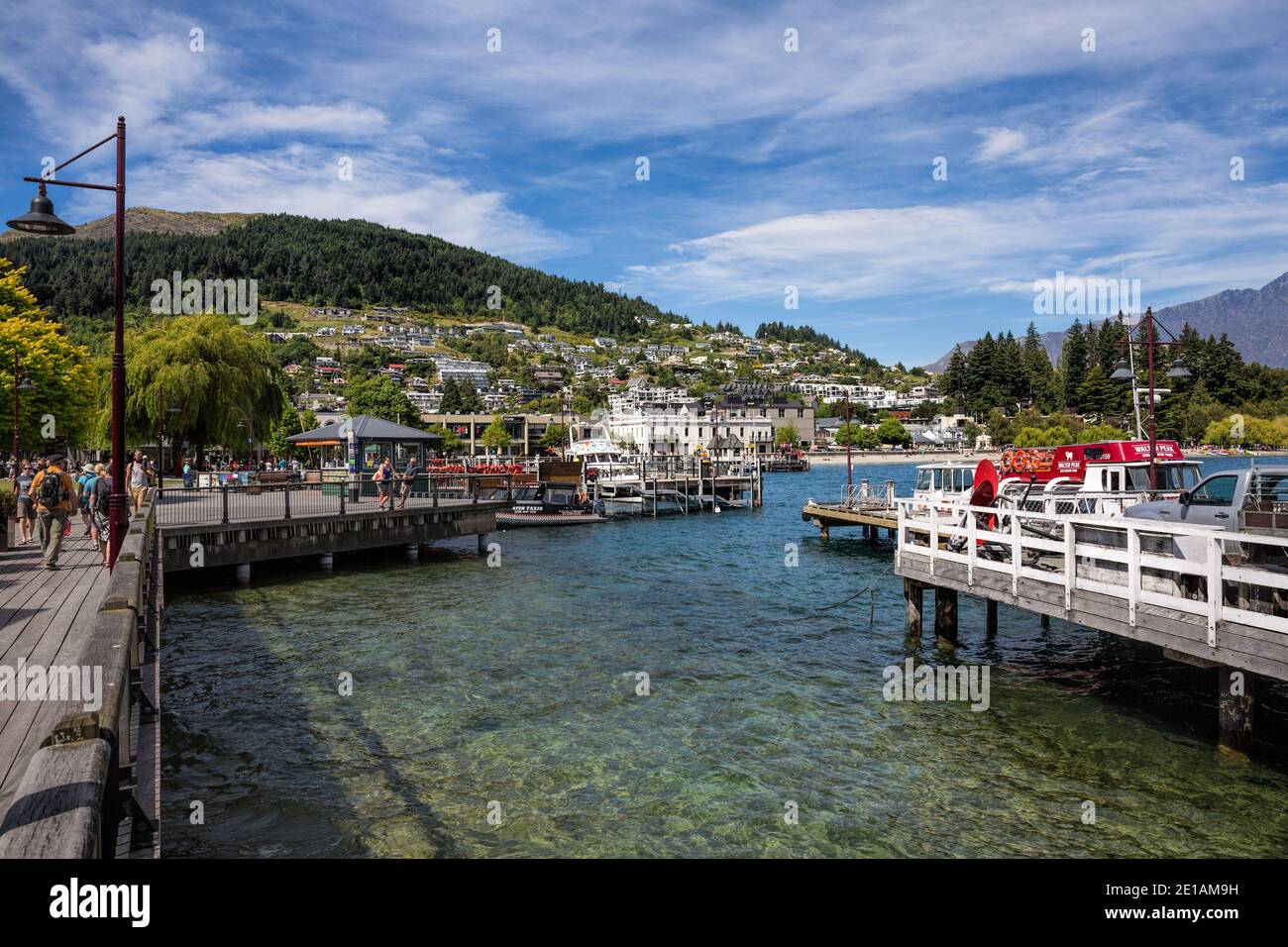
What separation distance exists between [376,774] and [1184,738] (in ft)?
39.3

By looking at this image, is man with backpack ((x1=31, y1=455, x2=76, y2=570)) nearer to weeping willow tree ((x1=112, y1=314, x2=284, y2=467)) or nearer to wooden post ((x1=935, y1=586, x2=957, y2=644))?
wooden post ((x1=935, y1=586, x2=957, y2=644))

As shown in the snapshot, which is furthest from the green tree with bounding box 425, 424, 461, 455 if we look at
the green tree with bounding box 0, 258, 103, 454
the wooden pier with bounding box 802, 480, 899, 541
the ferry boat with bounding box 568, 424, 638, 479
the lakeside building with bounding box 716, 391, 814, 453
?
the wooden pier with bounding box 802, 480, 899, 541

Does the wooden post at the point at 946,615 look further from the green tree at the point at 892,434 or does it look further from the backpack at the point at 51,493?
the green tree at the point at 892,434

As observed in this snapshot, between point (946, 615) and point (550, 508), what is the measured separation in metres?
34.7

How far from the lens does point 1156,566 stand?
10938mm

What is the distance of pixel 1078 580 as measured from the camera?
40.9ft

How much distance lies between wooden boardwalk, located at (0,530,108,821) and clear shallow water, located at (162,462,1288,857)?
2363 millimetres

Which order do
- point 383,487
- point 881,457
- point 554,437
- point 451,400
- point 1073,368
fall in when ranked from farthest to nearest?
1. point 881,457
2. point 451,400
3. point 1073,368
4. point 554,437
5. point 383,487

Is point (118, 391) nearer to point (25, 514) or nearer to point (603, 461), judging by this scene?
point (25, 514)

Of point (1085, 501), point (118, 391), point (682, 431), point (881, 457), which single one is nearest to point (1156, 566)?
point (1085, 501)

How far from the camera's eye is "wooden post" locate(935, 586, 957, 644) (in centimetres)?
1809

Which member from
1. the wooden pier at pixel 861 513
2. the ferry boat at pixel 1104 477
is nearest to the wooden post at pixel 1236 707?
the ferry boat at pixel 1104 477

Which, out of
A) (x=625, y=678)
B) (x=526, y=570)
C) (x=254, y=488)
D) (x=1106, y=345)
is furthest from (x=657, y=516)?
(x=1106, y=345)
